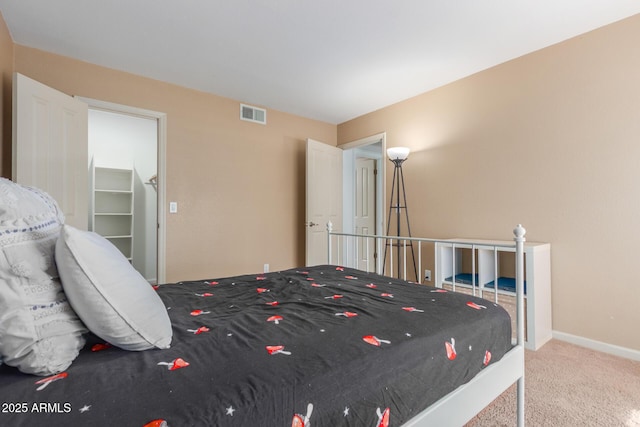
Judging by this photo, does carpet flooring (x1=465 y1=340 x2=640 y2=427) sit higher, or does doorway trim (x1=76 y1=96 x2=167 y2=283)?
doorway trim (x1=76 y1=96 x2=167 y2=283)

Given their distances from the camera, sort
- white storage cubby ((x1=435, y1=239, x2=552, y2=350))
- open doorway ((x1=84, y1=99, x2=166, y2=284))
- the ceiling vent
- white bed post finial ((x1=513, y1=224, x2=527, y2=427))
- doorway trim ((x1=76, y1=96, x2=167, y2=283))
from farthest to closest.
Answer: open doorway ((x1=84, y1=99, x2=166, y2=284)) < the ceiling vent < doorway trim ((x1=76, y1=96, x2=167, y2=283)) < white storage cubby ((x1=435, y1=239, x2=552, y2=350)) < white bed post finial ((x1=513, y1=224, x2=527, y2=427))

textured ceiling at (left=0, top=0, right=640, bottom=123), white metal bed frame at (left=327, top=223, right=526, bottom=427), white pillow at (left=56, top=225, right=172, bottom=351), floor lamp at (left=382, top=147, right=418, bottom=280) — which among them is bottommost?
white metal bed frame at (left=327, top=223, right=526, bottom=427)

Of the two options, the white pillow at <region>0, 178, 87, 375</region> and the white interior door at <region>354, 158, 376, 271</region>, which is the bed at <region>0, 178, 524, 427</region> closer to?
the white pillow at <region>0, 178, 87, 375</region>

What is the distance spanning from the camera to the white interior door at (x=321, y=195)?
13.0 ft

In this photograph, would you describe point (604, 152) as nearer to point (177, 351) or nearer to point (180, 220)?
point (177, 351)

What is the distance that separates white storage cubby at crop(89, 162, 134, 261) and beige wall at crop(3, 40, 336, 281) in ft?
5.48

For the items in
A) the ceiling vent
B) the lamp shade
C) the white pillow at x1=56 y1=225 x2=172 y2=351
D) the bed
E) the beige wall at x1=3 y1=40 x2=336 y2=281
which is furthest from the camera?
the ceiling vent

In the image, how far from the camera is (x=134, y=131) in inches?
172

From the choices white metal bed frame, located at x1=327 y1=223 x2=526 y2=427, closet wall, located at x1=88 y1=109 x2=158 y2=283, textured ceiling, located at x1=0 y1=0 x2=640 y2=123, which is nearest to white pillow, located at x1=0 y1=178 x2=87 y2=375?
white metal bed frame, located at x1=327 y1=223 x2=526 y2=427

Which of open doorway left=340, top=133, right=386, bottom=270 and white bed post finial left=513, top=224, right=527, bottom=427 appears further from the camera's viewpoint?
open doorway left=340, top=133, right=386, bottom=270

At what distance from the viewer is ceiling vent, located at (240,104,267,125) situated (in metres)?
3.71

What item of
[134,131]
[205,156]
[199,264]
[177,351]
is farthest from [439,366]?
[134,131]

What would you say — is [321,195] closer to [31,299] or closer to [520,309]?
[520,309]

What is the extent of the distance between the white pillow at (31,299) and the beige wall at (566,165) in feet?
10.1
